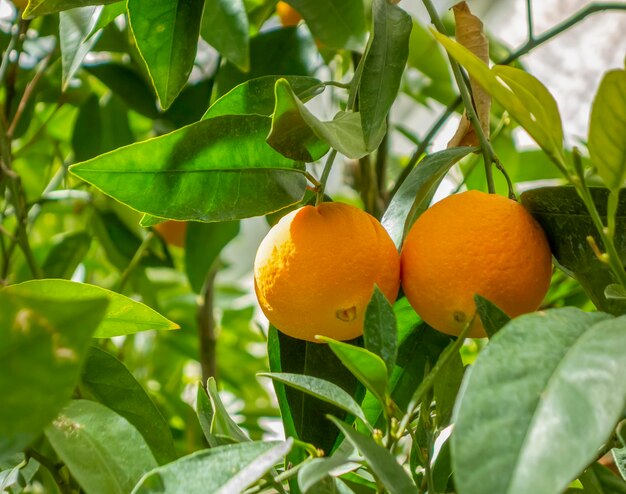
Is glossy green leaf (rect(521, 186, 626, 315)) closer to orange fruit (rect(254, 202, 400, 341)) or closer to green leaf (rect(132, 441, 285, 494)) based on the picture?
orange fruit (rect(254, 202, 400, 341))

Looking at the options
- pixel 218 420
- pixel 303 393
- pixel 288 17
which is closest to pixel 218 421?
pixel 218 420

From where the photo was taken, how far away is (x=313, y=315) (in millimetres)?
427

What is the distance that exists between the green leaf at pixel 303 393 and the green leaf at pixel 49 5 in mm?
234

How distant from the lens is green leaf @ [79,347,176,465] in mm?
482

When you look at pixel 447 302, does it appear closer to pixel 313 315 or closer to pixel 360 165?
pixel 313 315

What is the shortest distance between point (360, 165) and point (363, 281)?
0.43 meters

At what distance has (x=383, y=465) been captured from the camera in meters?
0.31

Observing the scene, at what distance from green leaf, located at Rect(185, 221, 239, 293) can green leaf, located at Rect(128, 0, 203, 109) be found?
1.15 feet

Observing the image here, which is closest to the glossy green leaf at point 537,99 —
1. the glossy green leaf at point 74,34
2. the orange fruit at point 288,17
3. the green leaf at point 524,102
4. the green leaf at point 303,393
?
the green leaf at point 524,102

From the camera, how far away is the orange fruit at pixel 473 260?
1.34 feet

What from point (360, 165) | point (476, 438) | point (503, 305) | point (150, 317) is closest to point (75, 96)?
point (360, 165)

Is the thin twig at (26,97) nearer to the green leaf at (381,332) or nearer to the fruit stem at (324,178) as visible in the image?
the fruit stem at (324,178)

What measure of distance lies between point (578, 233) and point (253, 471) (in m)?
0.22

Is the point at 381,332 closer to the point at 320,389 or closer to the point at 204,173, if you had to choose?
the point at 320,389
